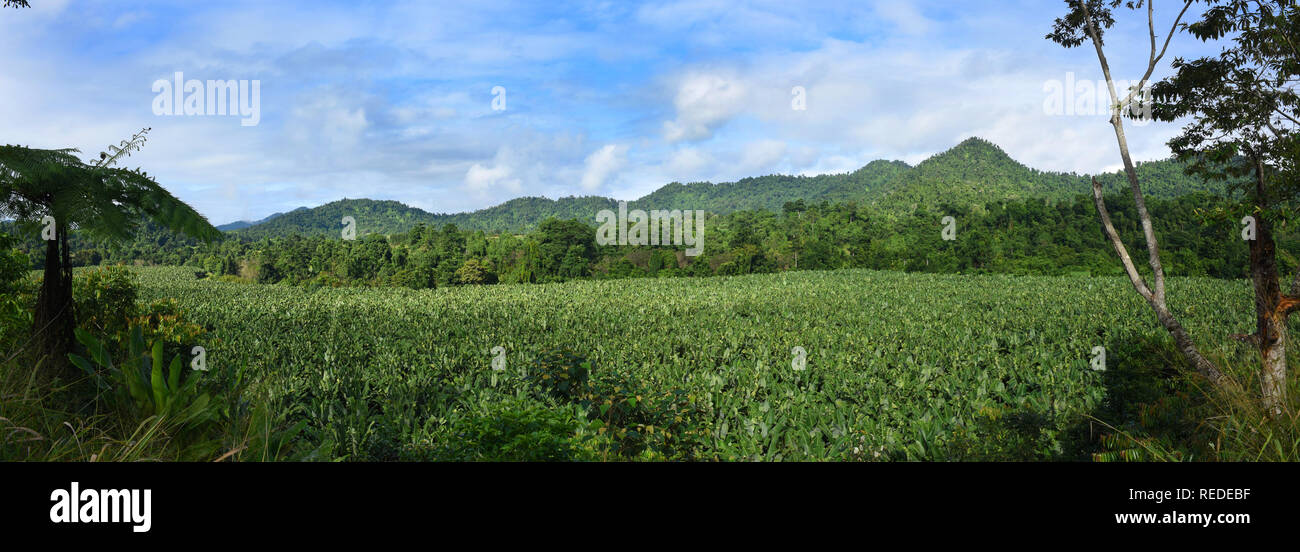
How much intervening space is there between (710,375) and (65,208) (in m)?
7.37

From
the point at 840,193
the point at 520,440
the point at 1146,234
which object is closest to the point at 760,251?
the point at 1146,234

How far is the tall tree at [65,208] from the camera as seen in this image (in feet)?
14.9

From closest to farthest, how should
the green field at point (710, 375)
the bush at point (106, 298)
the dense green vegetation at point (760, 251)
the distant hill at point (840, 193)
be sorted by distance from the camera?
the green field at point (710, 375) → the bush at point (106, 298) → the dense green vegetation at point (760, 251) → the distant hill at point (840, 193)

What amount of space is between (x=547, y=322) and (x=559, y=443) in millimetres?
9714

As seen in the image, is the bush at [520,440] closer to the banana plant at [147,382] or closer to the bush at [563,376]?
the banana plant at [147,382]

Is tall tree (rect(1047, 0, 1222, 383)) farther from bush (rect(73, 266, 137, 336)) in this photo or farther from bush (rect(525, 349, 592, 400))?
bush (rect(73, 266, 137, 336))

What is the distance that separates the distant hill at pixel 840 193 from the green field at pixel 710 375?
54.3 m

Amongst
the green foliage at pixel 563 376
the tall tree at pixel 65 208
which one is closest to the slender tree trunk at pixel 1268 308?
the green foliage at pixel 563 376

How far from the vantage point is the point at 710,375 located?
29.3ft

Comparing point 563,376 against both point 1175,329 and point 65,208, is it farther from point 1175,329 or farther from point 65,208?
point 1175,329

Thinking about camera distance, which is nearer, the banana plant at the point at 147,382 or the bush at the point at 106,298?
the banana plant at the point at 147,382

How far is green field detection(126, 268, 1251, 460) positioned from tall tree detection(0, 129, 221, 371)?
1.49 m
